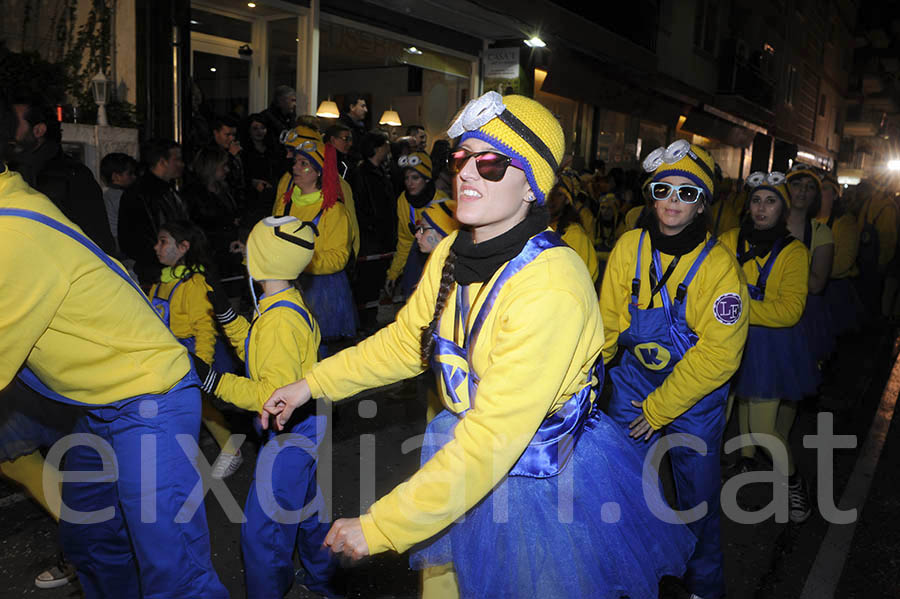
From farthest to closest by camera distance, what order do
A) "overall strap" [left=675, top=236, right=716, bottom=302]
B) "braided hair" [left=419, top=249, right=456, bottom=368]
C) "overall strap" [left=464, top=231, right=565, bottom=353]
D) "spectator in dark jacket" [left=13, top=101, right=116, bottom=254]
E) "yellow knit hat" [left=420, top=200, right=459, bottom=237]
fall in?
"yellow knit hat" [left=420, top=200, right=459, bottom=237]
"spectator in dark jacket" [left=13, top=101, right=116, bottom=254]
"overall strap" [left=675, top=236, right=716, bottom=302]
"braided hair" [left=419, top=249, right=456, bottom=368]
"overall strap" [left=464, top=231, right=565, bottom=353]

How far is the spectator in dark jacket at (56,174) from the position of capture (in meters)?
5.17

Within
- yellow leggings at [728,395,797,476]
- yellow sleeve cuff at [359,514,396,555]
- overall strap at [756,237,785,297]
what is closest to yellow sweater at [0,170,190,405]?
yellow sleeve cuff at [359,514,396,555]

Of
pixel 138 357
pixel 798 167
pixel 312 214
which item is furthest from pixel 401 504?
pixel 798 167

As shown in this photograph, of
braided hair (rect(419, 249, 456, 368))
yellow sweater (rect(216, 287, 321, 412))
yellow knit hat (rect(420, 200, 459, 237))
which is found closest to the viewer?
braided hair (rect(419, 249, 456, 368))

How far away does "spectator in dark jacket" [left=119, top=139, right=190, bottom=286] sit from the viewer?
611 centimetres

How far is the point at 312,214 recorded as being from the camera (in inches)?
232

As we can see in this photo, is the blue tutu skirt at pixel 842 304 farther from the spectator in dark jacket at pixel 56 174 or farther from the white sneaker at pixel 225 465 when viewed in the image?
the spectator in dark jacket at pixel 56 174

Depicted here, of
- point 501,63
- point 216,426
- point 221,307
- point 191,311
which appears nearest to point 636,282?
point 221,307

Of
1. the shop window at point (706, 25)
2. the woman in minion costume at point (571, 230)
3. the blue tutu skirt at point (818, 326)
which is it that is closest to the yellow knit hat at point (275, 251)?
the woman in minion costume at point (571, 230)

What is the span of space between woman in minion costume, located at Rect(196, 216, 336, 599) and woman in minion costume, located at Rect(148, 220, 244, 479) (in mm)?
1458

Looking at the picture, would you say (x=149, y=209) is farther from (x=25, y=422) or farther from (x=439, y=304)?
(x=439, y=304)

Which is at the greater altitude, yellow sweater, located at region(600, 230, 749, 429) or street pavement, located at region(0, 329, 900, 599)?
yellow sweater, located at region(600, 230, 749, 429)

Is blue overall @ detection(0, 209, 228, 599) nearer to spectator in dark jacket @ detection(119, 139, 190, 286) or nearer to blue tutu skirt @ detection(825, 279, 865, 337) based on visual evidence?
spectator in dark jacket @ detection(119, 139, 190, 286)

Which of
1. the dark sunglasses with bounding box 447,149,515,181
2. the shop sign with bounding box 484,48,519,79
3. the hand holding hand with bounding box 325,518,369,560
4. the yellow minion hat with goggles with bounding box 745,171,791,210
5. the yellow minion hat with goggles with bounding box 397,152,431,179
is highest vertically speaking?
the shop sign with bounding box 484,48,519,79
